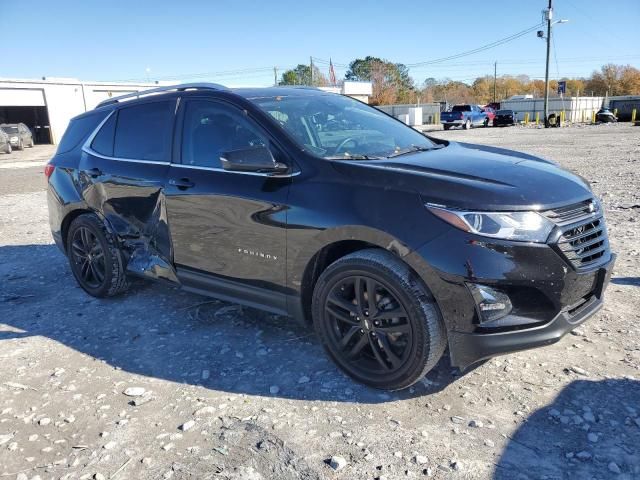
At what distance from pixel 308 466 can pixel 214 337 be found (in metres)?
1.71

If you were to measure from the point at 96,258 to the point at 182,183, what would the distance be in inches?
61.4

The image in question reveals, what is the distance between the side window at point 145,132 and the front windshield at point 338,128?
2.93 feet

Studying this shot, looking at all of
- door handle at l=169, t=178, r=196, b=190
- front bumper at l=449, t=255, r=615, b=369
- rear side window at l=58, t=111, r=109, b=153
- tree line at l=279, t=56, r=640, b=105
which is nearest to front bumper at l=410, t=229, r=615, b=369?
front bumper at l=449, t=255, r=615, b=369

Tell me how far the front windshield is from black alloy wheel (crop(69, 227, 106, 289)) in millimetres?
2251

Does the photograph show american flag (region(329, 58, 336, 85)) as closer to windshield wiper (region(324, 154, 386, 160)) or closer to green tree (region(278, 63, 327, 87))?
green tree (region(278, 63, 327, 87))

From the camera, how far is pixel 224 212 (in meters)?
3.69

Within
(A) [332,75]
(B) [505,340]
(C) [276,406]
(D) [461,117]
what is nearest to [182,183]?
(C) [276,406]

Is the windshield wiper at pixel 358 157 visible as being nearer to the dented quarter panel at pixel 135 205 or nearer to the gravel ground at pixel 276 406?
the gravel ground at pixel 276 406

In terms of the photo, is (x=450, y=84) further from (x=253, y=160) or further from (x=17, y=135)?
(x=253, y=160)

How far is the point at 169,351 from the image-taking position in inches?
154

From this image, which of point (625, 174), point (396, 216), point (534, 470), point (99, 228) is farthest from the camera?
point (625, 174)

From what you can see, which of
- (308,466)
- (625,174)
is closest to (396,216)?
(308,466)

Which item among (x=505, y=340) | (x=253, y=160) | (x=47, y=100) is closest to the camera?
(x=505, y=340)

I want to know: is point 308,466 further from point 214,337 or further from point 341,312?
point 214,337
